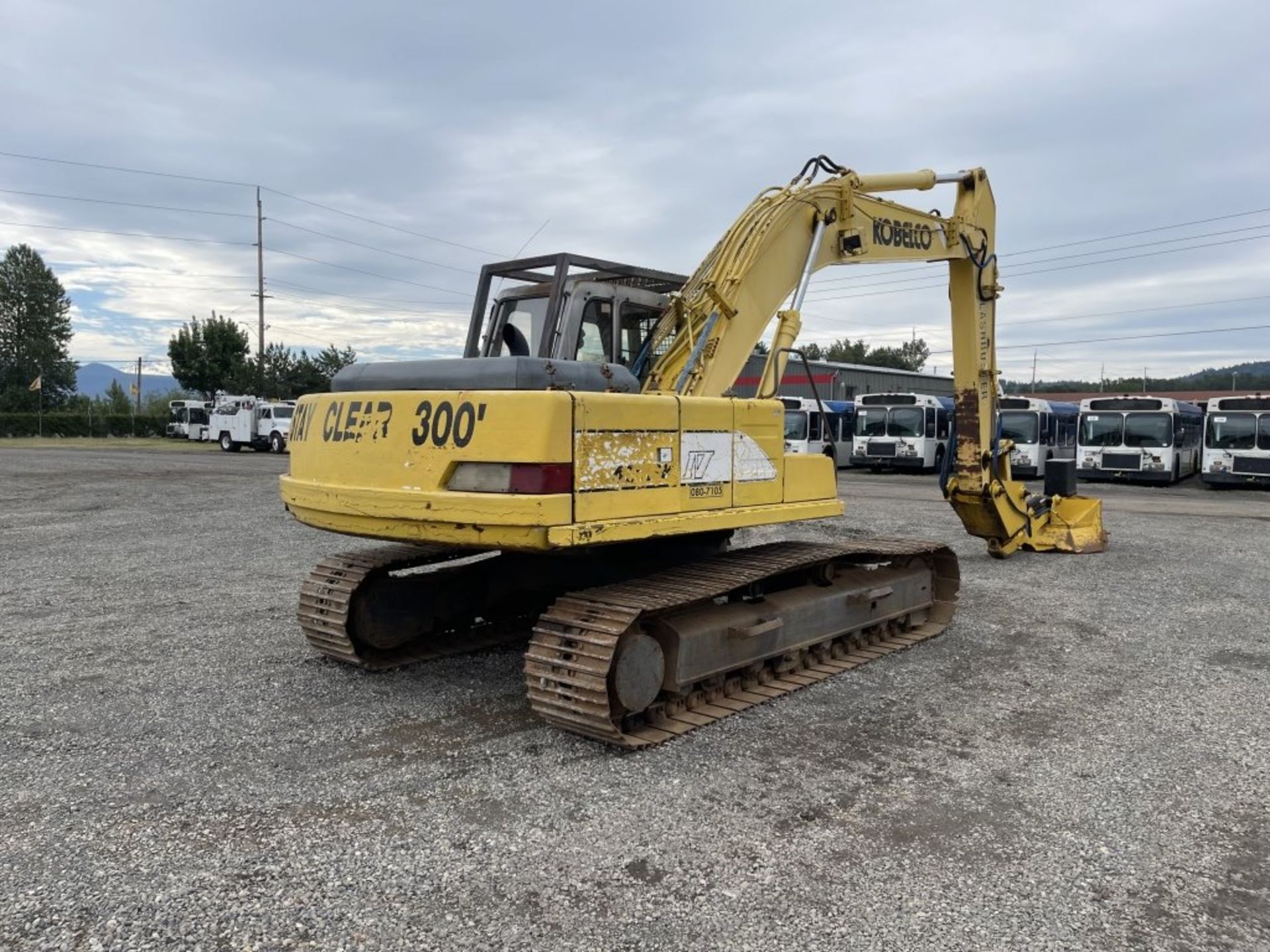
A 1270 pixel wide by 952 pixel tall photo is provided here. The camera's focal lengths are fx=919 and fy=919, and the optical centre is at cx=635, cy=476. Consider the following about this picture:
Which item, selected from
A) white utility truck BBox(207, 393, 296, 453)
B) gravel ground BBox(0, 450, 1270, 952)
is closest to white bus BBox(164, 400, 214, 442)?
white utility truck BBox(207, 393, 296, 453)

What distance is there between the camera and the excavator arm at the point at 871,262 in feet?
20.0

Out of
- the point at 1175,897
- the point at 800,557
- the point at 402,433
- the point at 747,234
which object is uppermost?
the point at 747,234

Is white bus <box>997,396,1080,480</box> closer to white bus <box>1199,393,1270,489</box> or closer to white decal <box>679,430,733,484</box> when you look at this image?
white bus <box>1199,393,1270,489</box>

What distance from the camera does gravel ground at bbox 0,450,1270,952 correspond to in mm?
3148

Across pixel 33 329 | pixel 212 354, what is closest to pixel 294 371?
pixel 212 354

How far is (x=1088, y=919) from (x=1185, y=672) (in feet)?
12.7

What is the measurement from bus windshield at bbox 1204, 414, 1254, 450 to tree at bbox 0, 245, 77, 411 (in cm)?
7713

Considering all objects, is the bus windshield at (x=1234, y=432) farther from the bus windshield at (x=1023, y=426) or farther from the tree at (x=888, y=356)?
the tree at (x=888, y=356)

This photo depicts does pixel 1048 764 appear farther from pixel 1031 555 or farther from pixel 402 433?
pixel 1031 555

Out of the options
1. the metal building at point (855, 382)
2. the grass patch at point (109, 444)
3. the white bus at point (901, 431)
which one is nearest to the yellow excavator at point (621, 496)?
the white bus at point (901, 431)

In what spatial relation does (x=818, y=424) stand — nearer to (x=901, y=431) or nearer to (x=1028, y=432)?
(x=901, y=431)

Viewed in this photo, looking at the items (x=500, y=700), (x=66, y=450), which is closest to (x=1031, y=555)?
(x=500, y=700)

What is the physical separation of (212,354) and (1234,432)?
179ft

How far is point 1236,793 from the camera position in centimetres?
430
